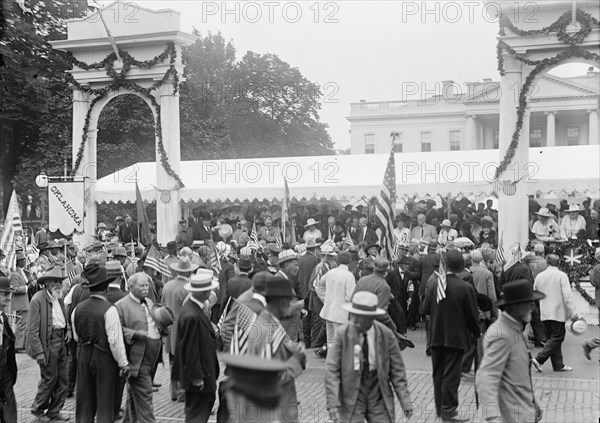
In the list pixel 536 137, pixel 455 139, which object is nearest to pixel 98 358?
pixel 536 137

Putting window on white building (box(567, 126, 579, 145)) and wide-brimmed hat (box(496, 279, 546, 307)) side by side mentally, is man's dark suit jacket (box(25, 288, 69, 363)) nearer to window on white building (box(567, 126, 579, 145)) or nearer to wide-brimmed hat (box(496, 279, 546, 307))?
wide-brimmed hat (box(496, 279, 546, 307))

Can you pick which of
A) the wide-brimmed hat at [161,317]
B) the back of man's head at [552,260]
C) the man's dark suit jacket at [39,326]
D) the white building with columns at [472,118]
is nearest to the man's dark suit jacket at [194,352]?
the wide-brimmed hat at [161,317]

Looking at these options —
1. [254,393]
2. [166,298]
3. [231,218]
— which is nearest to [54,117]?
[231,218]

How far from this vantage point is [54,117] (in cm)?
3791

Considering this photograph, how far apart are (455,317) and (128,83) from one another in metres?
20.4

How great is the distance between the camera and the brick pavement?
34.9ft

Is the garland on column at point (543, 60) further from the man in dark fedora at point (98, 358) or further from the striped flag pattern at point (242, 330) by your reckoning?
the striped flag pattern at point (242, 330)

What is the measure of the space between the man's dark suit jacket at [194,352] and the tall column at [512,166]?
53.3 ft

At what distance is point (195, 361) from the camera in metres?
8.51

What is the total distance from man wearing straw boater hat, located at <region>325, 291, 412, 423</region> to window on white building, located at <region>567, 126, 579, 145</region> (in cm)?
5926

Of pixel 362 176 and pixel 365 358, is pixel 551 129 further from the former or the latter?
pixel 365 358

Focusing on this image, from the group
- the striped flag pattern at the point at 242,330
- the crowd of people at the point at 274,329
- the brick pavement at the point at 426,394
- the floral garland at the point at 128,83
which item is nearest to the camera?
the crowd of people at the point at 274,329

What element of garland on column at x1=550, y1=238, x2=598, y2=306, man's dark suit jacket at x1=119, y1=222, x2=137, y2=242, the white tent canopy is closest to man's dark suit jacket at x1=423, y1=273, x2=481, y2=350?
garland on column at x1=550, y1=238, x2=598, y2=306

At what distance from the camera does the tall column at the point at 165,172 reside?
2773cm
